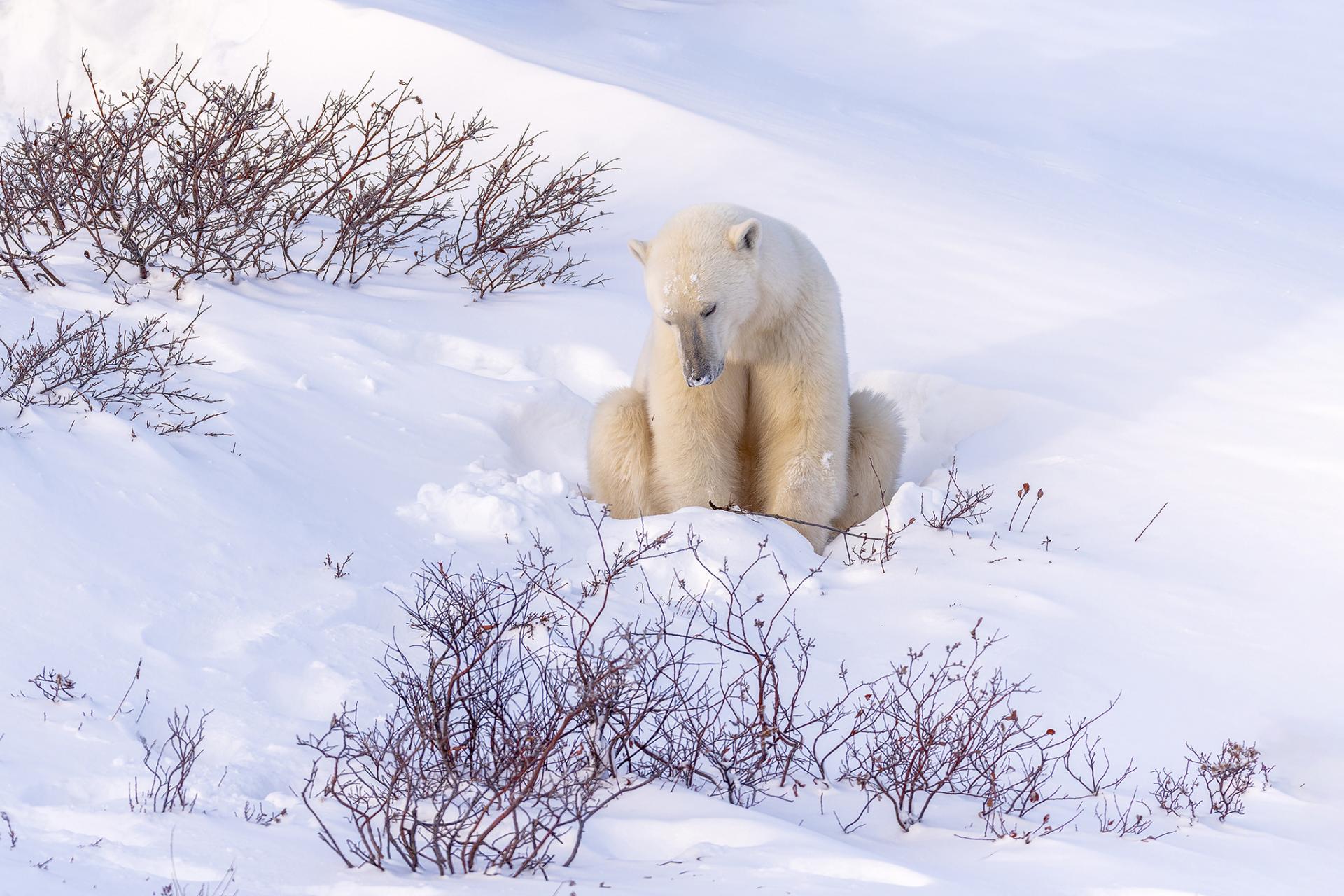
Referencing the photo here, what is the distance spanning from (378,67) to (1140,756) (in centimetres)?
841

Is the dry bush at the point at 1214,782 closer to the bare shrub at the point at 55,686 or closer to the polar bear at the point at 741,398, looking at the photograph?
the polar bear at the point at 741,398

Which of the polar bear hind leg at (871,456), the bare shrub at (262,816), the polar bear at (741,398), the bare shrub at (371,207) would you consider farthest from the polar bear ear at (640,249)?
the bare shrub at (262,816)

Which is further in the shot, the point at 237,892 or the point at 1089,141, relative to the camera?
the point at 1089,141

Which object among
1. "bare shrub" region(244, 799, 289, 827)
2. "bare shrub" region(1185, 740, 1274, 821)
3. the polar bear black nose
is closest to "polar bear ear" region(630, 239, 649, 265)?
the polar bear black nose

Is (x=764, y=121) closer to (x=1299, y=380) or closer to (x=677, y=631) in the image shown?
(x=1299, y=380)

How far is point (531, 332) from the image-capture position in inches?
214

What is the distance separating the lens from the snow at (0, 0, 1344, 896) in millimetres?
1969

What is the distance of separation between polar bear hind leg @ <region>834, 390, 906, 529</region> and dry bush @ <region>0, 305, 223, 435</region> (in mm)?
2302

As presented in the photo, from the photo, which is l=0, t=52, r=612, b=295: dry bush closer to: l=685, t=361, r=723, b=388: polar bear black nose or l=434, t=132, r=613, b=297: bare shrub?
l=434, t=132, r=613, b=297: bare shrub

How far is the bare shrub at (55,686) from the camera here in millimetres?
2201

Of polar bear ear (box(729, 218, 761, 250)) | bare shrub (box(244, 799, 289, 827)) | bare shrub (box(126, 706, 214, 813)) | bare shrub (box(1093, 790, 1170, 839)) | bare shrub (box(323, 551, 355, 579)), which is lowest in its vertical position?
bare shrub (box(244, 799, 289, 827))

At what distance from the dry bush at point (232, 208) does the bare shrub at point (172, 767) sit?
3020 millimetres

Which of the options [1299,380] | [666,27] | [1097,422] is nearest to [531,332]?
[1097,422]

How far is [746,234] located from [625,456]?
99 cm
